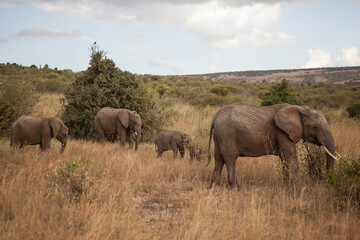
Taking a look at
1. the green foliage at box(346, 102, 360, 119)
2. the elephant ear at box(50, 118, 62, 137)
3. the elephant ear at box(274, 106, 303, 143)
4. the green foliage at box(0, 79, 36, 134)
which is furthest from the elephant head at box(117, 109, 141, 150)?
the green foliage at box(346, 102, 360, 119)

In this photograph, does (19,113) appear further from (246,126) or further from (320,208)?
(320,208)

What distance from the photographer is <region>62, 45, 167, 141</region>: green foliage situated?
36.1ft

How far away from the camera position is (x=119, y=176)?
611 centimetres

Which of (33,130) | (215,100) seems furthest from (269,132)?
(215,100)

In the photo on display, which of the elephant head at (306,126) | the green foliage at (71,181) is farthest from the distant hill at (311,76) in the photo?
the green foliage at (71,181)

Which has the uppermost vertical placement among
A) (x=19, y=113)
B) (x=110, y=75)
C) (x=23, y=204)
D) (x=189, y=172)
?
(x=110, y=75)

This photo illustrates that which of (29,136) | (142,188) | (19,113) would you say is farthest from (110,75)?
(142,188)

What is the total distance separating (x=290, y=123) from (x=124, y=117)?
5.61 meters

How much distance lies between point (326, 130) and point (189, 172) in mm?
3214

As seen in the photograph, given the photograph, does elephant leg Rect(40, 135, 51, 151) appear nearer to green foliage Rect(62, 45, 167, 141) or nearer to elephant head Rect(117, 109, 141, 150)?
elephant head Rect(117, 109, 141, 150)

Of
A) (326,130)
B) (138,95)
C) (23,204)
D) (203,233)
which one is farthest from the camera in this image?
(138,95)

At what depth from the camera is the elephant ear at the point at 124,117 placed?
31.3 ft

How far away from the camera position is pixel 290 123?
18.7ft

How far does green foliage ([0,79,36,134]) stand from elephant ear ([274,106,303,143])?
319 inches
